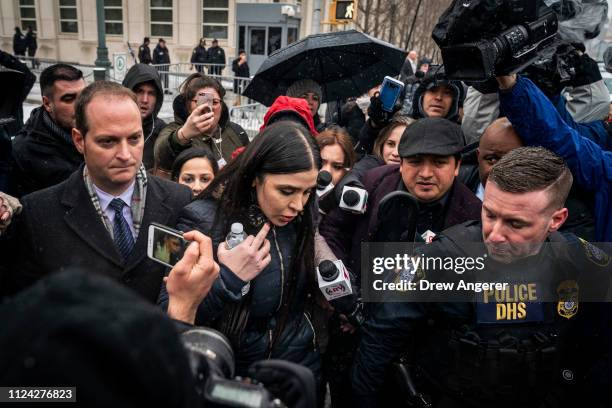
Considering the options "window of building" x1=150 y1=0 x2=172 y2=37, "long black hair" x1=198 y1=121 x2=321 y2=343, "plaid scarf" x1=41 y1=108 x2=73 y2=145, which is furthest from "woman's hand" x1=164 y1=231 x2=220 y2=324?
"window of building" x1=150 y1=0 x2=172 y2=37

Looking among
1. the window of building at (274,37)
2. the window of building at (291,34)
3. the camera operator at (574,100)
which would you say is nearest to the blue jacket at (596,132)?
the camera operator at (574,100)

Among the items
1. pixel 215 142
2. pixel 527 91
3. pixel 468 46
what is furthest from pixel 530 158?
pixel 215 142

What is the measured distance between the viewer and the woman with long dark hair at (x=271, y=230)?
6.36ft

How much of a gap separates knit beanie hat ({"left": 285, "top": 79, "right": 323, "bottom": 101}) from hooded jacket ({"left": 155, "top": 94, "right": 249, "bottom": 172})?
0.61m

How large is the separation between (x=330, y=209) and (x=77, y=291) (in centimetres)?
222

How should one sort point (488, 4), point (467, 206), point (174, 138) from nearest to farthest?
1. point (488, 4)
2. point (467, 206)
3. point (174, 138)

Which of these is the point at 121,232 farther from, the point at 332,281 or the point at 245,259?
the point at 332,281

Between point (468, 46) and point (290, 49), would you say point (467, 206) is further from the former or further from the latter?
point (290, 49)

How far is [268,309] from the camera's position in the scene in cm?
197

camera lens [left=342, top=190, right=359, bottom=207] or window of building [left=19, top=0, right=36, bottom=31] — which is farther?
window of building [left=19, top=0, right=36, bottom=31]

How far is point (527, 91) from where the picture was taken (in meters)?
2.19

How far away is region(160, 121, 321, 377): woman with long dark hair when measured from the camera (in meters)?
1.94

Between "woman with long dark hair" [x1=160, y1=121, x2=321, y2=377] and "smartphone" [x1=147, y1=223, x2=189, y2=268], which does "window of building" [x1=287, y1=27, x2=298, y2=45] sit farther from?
"smartphone" [x1=147, y1=223, x2=189, y2=268]

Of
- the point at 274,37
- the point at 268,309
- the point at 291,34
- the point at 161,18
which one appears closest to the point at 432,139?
the point at 268,309
